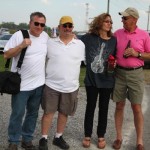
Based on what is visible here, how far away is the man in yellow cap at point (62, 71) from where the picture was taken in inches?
187

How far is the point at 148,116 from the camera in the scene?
7391mm

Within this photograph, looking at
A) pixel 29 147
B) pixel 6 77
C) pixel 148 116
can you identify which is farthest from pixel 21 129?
pixel 148 116

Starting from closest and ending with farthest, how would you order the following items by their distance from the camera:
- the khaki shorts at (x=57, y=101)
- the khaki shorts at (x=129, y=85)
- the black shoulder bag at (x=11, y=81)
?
the black shoulder bag at (x=11, y=81), the khaki shorts at (x=57, y=101), the khaki shorts at (x=129, y=85)

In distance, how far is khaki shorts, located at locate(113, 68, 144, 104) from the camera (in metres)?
5.06

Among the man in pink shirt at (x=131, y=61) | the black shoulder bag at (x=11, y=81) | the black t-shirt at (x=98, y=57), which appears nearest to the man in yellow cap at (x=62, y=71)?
the black t-shirt at (x=98, y=57)

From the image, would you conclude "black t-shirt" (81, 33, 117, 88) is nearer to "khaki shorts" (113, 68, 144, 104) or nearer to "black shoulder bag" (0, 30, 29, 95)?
"khaki shorts" (113, 68, 144, 104)

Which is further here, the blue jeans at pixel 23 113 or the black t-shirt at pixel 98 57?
the black t-shirt at pixel 98 57

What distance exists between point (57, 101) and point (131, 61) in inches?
45.7

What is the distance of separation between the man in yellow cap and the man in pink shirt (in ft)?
1.87

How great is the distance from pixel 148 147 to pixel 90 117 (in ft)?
3.22

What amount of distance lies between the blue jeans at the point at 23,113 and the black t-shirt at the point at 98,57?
29.6 inches

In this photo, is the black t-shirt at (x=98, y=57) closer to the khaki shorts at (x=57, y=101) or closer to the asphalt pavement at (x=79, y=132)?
the khaki shorts at (x=57, y=101)

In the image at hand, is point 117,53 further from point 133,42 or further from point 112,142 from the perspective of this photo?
point 112,142

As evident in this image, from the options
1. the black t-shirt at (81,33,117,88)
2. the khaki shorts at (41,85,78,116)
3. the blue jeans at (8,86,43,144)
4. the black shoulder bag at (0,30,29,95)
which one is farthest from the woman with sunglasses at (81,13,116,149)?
the black shoulder bag at (0,30,29,95)
